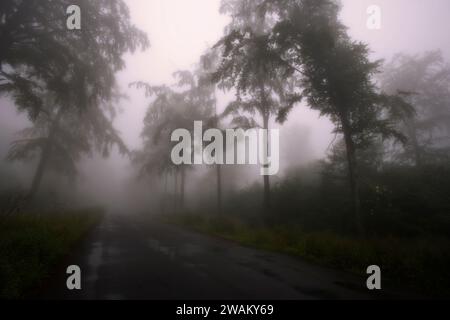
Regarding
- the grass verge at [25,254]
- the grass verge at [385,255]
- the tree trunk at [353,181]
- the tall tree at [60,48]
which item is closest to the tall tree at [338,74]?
the tree trunk at [353,181]

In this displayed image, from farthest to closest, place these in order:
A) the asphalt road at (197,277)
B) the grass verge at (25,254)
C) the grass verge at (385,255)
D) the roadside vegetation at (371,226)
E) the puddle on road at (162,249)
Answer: the puddle on road at (162,249) → the roadside vegetation at (371,226) → the grass verge at (385,255) → the asphalt road at (197,277) → the grass verge at (25,254)

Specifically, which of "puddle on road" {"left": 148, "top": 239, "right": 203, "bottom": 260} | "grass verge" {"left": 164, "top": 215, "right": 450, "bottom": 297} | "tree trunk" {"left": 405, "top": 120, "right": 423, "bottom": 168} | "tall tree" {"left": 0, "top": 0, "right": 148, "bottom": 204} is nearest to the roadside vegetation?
"grass verge" {"left": 164, "top": 215, "right": 450, "bottom": 297}

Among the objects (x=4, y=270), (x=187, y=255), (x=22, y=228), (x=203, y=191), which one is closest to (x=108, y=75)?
(x=22, y=228)

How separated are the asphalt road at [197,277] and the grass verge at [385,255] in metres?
0.85

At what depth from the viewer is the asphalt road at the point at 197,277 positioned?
568 centimetres

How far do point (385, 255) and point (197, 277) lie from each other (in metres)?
5.56

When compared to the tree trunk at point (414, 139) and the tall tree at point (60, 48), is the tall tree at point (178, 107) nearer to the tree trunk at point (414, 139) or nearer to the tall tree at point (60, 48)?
the tall tree at point (60, 48)

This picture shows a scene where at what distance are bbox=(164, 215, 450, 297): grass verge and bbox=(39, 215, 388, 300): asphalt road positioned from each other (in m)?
0.85

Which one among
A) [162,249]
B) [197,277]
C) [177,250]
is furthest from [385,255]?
[162,249]

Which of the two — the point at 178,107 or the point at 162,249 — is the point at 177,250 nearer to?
the point at 162,249

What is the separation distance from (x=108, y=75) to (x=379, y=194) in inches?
587

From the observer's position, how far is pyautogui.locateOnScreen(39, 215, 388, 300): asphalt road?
5.68 metres

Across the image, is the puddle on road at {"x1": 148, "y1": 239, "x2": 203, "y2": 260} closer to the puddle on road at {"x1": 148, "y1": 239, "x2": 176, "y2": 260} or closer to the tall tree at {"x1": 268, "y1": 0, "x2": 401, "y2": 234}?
the puddle on road at {"x1": 148, "y1": 239, "x2": 176, "y2": 260}
